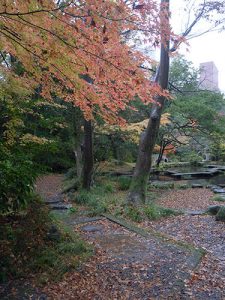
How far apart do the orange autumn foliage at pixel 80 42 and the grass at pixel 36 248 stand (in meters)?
2.04

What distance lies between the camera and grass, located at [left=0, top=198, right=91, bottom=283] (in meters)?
3.39

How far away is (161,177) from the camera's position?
1416 centimetres

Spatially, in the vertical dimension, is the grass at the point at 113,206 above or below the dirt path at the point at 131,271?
above

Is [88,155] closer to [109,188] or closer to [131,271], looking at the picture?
[109,188]

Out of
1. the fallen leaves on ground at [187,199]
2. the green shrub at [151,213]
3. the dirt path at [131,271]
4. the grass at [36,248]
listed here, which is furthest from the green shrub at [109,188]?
the grass at [36,248]

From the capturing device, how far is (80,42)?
10.8 feet

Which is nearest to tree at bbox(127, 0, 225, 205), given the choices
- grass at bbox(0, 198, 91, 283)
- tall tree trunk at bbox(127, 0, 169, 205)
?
tall tree trunk at bbox(127, 0, 169, 205)

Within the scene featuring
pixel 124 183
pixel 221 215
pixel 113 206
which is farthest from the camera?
pixel 124 183

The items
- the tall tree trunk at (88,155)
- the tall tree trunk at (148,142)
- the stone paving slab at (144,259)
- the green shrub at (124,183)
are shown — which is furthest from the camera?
the green shrub at (124,183)

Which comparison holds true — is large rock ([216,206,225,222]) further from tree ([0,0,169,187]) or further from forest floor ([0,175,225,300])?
tree ([0,0,169,187])

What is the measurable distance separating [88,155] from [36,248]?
512cm

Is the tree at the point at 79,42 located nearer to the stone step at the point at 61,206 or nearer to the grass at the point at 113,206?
the grass at the point at 113,206

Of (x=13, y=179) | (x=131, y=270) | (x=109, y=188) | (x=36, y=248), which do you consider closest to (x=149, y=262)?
(x=131, y=270)

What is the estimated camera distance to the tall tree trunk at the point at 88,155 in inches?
337
